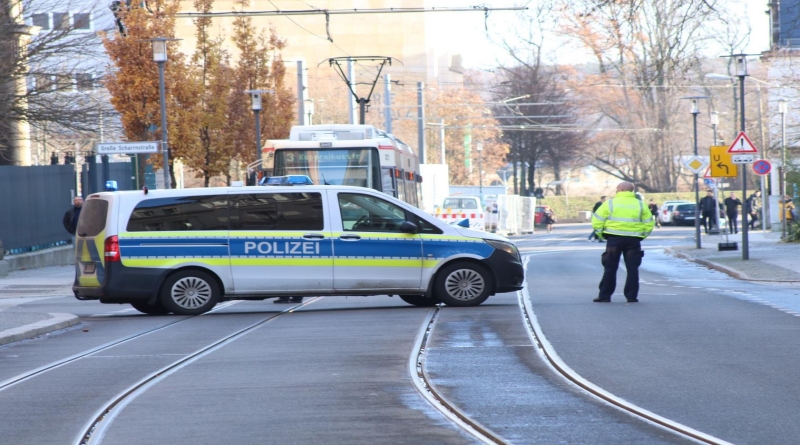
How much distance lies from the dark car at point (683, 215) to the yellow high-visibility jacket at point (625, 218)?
51.0 meters

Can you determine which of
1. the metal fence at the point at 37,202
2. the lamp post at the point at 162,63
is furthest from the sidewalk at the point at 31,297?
the lamp post at the point at 162,63

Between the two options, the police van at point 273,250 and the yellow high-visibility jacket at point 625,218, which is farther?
the yellow high-visibility jacket at point 625,218

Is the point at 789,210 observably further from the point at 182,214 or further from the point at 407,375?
the point at 407,375

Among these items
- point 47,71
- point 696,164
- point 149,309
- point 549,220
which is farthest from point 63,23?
point 549,220

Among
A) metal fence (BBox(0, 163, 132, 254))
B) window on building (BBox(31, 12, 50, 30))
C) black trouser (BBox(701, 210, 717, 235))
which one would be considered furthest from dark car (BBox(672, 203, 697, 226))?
window on building (BBox(31, 12, 50, 30))

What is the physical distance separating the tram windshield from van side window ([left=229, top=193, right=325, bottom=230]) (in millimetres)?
7643

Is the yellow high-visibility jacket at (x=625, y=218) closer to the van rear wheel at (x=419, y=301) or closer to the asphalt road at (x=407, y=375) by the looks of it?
the asphalt road at (x=407, y=375)

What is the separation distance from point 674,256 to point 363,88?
7323 centimetres

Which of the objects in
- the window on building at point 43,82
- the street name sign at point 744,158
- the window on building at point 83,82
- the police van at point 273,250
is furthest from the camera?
the window on building at point 83,82

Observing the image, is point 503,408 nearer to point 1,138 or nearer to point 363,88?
point 1,138

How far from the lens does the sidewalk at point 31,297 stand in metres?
13.5

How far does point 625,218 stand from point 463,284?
2417 mm

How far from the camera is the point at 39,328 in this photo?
537 inches

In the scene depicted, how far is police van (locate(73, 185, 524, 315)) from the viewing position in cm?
1523
